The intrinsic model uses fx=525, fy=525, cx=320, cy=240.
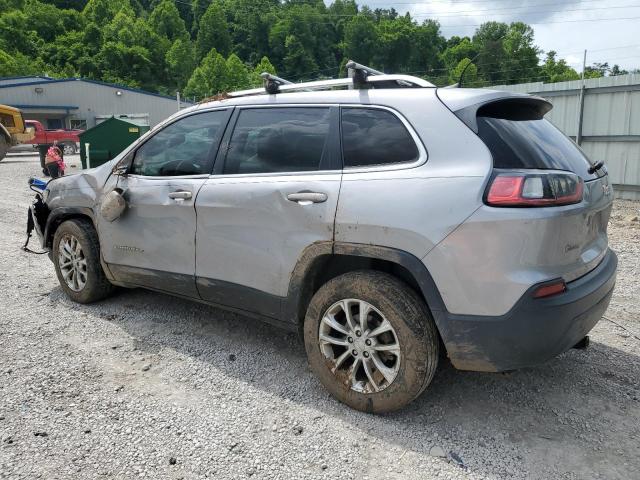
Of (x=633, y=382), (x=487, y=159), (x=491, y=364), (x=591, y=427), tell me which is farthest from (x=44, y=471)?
(x=633, y=382)

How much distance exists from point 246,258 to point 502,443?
1836mm

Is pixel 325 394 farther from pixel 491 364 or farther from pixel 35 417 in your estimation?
pixel 35 417

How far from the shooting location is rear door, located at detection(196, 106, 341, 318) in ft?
10.2

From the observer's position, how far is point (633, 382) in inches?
132

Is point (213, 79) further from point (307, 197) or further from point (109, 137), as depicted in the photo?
point (307, 197)

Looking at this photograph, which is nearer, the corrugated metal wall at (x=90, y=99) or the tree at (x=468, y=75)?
the tree at (x=468, y=75)

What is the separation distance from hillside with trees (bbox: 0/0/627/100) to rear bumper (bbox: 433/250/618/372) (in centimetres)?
7334

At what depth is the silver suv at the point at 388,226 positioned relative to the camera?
253 centimetres

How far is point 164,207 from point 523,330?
2.61 meters

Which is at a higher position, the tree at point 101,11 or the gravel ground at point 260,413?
the tree at point 101,11

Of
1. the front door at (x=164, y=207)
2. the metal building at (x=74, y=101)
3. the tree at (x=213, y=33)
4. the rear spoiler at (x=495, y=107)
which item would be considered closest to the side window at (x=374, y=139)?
the rear spoiler at (x=495, y=107)

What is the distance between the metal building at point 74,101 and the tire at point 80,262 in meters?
46.1

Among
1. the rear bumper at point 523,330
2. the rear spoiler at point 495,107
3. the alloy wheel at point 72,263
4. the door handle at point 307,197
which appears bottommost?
the alloy wheel at point 72,263

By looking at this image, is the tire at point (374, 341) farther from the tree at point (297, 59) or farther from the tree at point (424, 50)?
the tree at point (297, 59)
